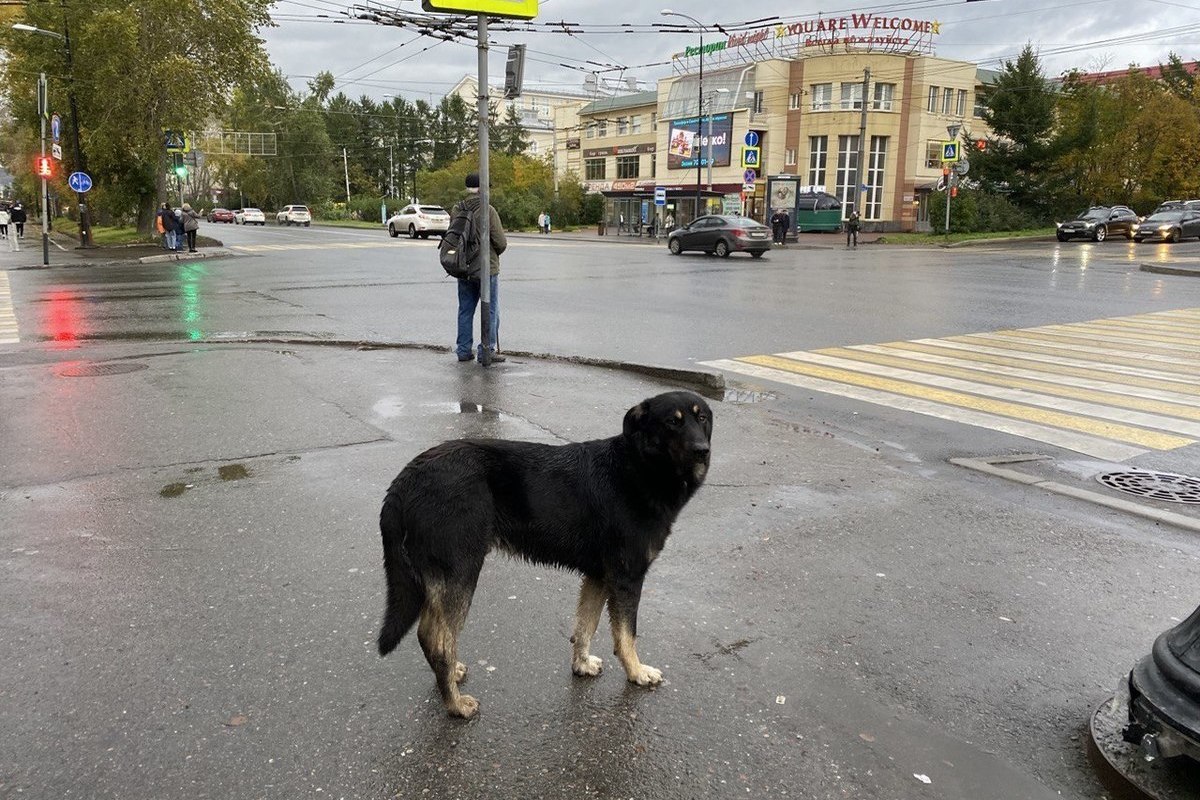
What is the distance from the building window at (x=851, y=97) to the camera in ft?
201

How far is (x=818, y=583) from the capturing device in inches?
172

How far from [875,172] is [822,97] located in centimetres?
651

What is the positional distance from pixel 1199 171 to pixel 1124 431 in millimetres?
61810

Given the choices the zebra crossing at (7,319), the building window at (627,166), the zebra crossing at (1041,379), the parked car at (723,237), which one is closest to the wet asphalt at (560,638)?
the zebra crossing at (1041,379)

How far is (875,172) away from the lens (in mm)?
62188

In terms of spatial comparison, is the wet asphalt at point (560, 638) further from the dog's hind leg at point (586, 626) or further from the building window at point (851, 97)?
the building window at point (851, 97)

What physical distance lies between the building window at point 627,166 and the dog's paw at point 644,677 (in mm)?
77819

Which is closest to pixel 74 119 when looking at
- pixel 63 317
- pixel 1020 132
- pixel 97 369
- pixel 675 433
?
pixel 63 317

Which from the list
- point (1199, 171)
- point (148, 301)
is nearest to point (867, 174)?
point (1199, 171)

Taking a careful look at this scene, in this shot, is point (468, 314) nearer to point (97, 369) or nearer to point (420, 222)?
point (97, 369)

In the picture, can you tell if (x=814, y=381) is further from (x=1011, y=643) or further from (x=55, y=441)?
(x=55, y=441)

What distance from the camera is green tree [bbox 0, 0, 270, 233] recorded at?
3189 centimetres

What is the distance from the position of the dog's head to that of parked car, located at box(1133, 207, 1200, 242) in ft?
156

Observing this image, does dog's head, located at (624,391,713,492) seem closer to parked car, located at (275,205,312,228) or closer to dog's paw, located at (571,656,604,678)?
dog's paw, located at (571,656,604,678)
